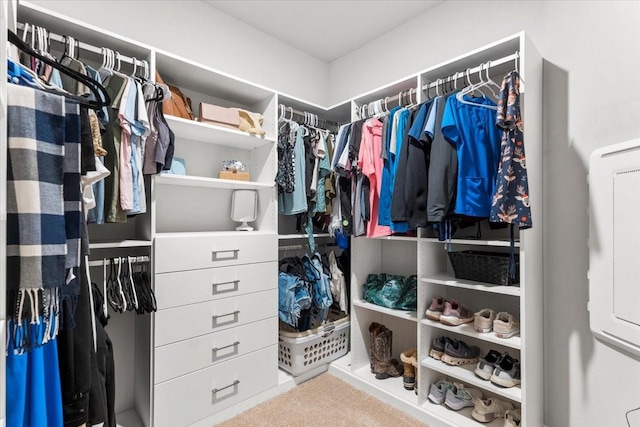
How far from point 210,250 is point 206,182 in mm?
410

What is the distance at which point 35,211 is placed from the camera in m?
0.73

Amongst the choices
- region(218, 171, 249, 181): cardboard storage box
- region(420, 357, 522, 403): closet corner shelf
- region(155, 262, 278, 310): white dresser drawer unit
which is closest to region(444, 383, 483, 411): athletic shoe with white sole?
region(420, 357, 522, 403): closet corner shelf

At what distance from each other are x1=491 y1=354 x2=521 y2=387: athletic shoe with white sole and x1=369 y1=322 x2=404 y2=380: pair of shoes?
73 cm

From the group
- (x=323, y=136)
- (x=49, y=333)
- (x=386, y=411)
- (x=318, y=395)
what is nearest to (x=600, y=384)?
(x=386, y=411)

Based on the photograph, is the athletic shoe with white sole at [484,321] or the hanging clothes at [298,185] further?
the hanging clothes at [298,185]

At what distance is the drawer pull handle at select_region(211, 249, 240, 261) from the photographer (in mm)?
1859

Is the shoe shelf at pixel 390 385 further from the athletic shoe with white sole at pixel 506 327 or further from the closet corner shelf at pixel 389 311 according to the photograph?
the athletic shoe with white sole at pixel 506 327

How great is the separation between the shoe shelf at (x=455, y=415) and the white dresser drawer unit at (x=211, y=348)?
3.28 ft

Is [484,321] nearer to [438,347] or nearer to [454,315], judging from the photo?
[454,315]

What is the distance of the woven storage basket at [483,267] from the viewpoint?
5.43 ft

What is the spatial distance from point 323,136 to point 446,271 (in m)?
1.25

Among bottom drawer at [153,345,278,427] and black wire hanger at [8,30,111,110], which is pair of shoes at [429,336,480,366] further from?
black wire hanger at [8,30,111,110]

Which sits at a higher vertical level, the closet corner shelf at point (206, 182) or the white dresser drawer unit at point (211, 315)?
the closet corner shelf at point (206, 182)

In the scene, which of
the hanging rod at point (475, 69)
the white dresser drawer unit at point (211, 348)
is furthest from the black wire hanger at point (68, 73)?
the hanging rod at point (475, 69)
